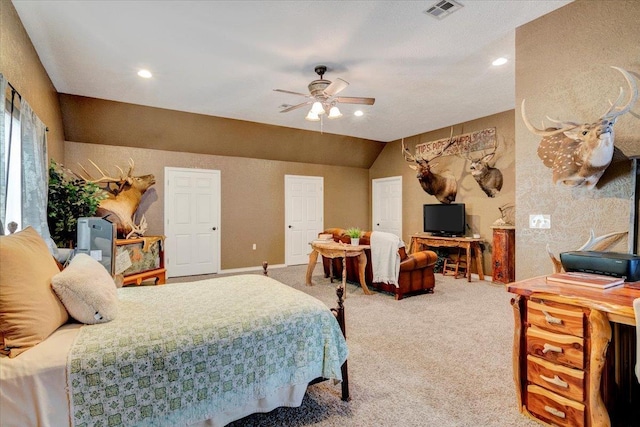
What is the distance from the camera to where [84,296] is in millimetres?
1685

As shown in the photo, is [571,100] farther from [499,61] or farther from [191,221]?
[191,221]

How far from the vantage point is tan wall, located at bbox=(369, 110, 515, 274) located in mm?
5602

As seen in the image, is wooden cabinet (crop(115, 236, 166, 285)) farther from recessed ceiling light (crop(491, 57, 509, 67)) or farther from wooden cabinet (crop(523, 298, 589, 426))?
recessed ceiling light (crop(491, 57, 509, 67))

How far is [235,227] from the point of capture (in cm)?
681

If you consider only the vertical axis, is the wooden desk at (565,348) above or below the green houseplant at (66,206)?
below

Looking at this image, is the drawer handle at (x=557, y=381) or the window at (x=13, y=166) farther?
the window at (x=13, y=166)

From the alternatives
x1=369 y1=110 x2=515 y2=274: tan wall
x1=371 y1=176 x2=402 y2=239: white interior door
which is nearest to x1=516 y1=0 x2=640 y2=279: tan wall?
x1=369 y1=110 x2=515 y2=274: tan wall

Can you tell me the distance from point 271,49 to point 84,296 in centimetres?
277

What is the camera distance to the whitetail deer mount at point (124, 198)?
5004 millimetres

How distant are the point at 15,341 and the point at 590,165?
331cm

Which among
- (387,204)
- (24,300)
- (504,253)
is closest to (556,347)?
(24,300)

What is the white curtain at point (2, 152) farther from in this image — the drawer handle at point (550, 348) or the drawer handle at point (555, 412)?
the drawer handle at point (555, 412)

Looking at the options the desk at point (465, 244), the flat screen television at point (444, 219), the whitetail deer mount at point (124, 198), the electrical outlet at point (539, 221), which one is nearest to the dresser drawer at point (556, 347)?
the electrical outlet at point (539, 221)

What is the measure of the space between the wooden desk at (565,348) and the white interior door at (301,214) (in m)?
5.78
